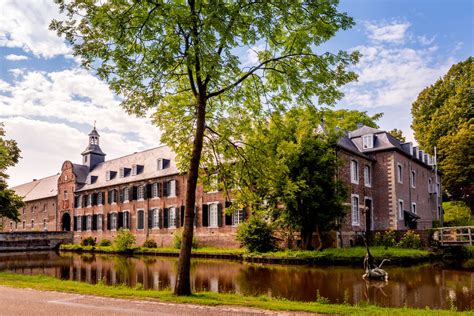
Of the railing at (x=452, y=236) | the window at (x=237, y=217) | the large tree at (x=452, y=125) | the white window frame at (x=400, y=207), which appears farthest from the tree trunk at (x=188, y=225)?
the large tree at (x=452, y=125)

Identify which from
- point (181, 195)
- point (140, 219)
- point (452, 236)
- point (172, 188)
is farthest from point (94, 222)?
point (452, 236)

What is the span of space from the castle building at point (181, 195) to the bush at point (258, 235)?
377cm

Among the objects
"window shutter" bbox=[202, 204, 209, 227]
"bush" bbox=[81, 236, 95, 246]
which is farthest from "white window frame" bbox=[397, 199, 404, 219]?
"bush" bbox=[81, 236, 95, 246]

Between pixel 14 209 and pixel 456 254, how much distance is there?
2461cm

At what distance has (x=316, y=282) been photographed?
1381 cm

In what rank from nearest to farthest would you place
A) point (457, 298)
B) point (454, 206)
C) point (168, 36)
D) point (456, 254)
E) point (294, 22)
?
point (168, 36) → point (294, 22) → point (457, 298) → point (456, 254) → point (454, 206)

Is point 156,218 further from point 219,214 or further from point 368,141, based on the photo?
point 368,141

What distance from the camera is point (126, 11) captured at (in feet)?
27.7

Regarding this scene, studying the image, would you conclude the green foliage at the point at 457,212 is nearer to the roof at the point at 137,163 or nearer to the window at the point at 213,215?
the window at the point at 213,215

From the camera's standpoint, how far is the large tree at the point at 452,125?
3444 centimetres

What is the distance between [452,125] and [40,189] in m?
46.1

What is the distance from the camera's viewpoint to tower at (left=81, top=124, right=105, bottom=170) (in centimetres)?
4528

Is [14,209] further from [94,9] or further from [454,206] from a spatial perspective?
[454,206]

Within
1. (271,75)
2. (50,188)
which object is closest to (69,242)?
(50,188)
